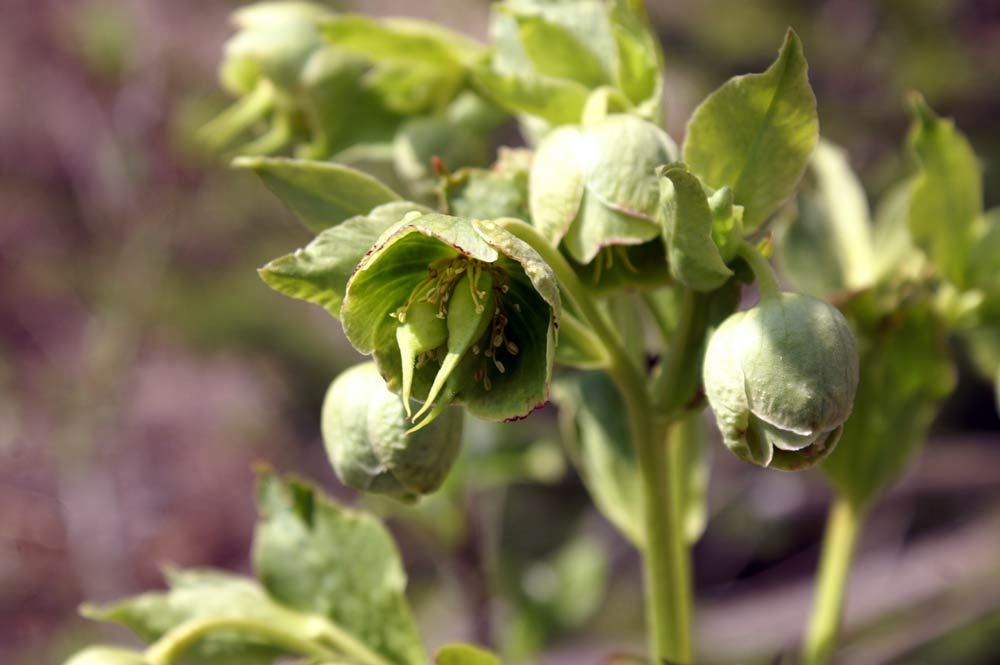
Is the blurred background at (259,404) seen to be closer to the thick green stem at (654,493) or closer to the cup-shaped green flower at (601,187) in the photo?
the thick green stem at (654,493)

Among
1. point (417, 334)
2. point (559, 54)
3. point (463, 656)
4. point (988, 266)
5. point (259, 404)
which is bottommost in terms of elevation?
point (463, 656)

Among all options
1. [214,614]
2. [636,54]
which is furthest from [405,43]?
[214,614]

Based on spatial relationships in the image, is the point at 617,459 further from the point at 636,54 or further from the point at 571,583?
the point at 571,583

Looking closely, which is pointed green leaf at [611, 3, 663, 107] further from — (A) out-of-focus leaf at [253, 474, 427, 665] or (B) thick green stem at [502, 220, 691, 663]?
(A) out-of-focus leaf at [253, 474, 427, 665]

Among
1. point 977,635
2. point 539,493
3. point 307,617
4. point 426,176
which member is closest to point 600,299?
point 426,176

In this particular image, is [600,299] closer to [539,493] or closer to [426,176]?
[426,176]

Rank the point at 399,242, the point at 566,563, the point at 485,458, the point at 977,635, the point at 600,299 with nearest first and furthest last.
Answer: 1. the point at 399,242
2. the point at 600,299
3. the point at 485,458
4. the point at 566,563
5. the point at 977,635

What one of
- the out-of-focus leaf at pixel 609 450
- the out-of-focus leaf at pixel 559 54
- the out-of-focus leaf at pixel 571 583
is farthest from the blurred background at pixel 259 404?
the out-of-focus leaf at pixel 559 54
